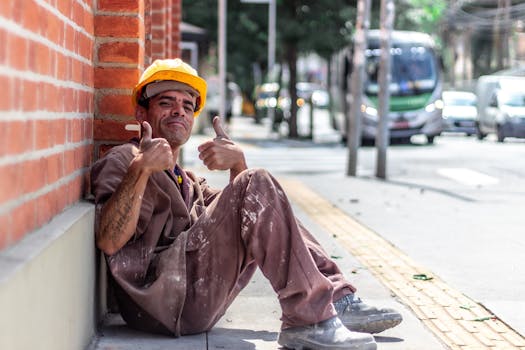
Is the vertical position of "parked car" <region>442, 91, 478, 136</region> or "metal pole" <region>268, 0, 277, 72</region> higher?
Answer: "metal pole" <region>268, 0, 277, 72</region>

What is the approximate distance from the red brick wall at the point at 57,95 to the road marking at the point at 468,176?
11.0 metres

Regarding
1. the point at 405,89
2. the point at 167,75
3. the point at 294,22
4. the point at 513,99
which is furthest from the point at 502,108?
the point at 167,75

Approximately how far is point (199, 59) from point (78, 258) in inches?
1137

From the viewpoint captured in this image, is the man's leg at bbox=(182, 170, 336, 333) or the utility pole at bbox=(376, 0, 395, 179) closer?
the man's leg at bbox=(182, 170, 336, 333)

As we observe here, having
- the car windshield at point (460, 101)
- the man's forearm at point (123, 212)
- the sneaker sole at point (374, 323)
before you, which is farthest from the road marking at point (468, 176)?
the car windshield at point (460, 101)

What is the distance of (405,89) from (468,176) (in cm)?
1311

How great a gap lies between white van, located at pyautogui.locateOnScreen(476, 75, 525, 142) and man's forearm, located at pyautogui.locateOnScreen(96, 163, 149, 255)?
90.3ft

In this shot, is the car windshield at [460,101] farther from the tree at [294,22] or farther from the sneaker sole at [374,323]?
the sneaker sole at [374,323]

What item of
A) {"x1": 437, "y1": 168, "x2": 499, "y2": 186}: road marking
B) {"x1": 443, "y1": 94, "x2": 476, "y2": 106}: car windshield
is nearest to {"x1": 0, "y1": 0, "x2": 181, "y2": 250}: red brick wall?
{"x1": 437, "y1": 168, "x2": 499, "y2": 186}: road marking

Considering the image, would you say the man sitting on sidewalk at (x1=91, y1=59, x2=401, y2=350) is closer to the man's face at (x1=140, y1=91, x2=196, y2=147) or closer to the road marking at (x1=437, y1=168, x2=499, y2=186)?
the man's face at (x1=140, y1=91, x2=196, y2=147)

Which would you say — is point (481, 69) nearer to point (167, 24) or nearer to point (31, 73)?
point (167, 24)

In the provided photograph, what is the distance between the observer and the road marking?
16.3 metres

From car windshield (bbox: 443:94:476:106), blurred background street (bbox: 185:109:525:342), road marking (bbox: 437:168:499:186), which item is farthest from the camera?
car windshield (bbox: 443:94:476:106)

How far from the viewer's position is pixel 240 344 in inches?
197
